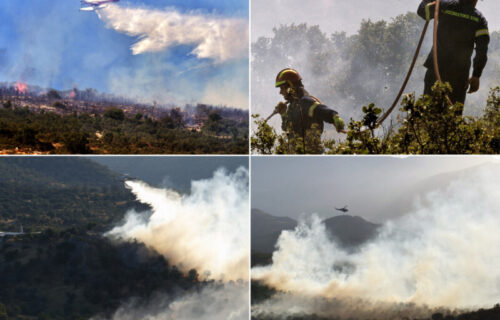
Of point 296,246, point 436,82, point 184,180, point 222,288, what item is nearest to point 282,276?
point 296,246

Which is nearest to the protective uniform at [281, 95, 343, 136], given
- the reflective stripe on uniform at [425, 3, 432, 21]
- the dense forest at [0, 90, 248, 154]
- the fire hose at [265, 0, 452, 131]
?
the fire hose at [265, 0, 452, 131]

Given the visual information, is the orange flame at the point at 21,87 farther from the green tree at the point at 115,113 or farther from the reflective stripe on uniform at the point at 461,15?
the reflective stripe on uniform at the point at 461,15

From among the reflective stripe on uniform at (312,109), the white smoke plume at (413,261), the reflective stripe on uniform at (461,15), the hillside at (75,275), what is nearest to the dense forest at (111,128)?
the reflective stripe on uniform at (312,109)

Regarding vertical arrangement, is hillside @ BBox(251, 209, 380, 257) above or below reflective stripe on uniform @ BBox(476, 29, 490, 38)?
below

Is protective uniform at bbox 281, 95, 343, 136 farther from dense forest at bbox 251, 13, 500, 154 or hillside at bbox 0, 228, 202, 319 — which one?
hillside at bbox 0, 228, 202, 319

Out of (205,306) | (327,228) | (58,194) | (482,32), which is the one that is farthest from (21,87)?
(482,32)

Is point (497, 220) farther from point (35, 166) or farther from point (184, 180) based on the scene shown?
point (35, 166)
